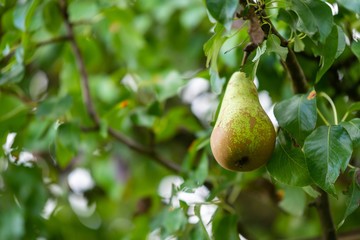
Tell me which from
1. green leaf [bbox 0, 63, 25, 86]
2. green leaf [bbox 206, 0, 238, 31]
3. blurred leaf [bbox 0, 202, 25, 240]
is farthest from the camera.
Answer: blurred leaf [bbox 0, 202, 25, 240]

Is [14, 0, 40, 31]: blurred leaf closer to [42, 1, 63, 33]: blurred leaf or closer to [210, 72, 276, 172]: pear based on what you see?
[42, 1, 63, 33]: blurred leaf

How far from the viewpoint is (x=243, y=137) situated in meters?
0.70

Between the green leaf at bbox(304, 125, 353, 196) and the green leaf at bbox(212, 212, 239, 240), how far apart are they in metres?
0.32

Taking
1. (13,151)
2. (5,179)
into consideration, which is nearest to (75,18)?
(13,151)

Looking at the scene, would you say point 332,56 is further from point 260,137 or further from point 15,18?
point 15,18

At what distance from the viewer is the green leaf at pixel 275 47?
0.70 m

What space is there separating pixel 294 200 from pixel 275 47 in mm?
484

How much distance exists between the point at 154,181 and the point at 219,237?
1.05 m

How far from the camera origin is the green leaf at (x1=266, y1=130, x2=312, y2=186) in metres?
0.76

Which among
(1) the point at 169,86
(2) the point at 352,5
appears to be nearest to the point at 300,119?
(2) the point at 352,5

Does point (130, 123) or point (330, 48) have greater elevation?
point (330, 48)

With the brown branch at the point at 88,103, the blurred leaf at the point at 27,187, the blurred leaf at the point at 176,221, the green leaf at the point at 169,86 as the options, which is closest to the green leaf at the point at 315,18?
the blurred leaf at the point at 176,221

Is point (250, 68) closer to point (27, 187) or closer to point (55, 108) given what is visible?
point (55, 108)

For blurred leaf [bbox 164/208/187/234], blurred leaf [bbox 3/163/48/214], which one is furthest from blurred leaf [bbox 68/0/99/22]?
blurred leaf [bbox 164/208/187/234]
